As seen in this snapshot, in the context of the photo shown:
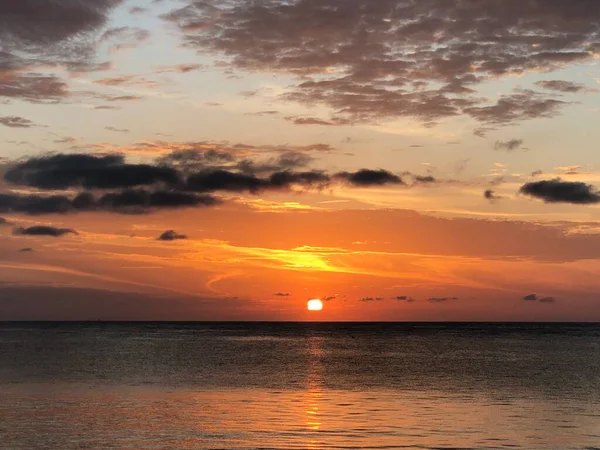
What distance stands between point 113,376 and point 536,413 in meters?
40.6

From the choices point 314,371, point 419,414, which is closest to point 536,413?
point 419,414

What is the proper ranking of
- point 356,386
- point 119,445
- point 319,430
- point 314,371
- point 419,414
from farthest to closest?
1. point 314,371
2. point 356,386
3. point 419,414
4. point 319,430
5. point 119,445

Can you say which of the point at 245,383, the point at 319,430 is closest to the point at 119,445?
the point at 319,430

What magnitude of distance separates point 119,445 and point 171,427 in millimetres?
5236

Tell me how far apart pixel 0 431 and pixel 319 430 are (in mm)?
15934

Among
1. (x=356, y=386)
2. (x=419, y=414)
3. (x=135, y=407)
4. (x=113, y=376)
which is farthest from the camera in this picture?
(x=113, y=376)

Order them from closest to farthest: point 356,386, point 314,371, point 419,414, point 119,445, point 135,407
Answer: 1. point 119,445
2. point 419,414
3. point 135,407
4. point 356,386
5. point 314,371

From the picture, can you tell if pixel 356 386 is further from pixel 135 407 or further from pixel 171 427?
pixel 171 427

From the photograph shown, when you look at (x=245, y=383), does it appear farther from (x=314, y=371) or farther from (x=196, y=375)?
(x=314, y=371)

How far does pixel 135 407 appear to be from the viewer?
166 ft

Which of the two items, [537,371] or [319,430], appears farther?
[537,371]

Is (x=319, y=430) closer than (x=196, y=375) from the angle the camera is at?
Yes

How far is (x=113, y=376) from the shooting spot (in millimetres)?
74562

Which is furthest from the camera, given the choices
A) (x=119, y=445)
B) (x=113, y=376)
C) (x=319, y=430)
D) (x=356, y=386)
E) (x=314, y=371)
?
(x=314, y=371)
